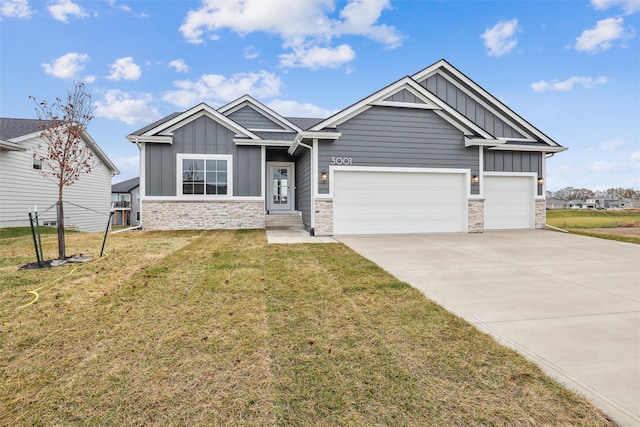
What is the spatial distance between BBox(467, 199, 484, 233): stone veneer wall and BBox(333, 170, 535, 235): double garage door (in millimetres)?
171

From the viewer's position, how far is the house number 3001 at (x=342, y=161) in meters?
9.89

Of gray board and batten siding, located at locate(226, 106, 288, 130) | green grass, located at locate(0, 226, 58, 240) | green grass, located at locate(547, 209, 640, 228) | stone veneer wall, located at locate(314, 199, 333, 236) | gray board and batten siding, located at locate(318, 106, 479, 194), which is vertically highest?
gray board and batten siding, located at locate(226, 106, 288, 130)

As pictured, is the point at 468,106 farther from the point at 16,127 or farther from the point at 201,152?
the point at 16,127

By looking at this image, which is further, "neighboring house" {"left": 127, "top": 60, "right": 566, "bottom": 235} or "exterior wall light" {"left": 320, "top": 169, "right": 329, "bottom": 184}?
"neighboring house" {"left": 127, "top": 60, "right": 566, "bottom": 235}

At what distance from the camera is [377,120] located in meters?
10.1

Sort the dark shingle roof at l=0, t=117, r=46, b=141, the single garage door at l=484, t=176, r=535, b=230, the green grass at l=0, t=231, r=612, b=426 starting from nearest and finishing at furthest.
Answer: the green grass at l=0, t=231, r=612, b=426, the single garage door at l=484, t=176, r=535, b=230, the dark shingle roof at l=0, t=117, r=46, b=141

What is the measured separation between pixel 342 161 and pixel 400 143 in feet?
6.97

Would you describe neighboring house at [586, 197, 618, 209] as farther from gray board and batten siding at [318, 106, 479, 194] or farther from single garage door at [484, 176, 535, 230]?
gray board and batten siding at [318, 106, 479, 194]

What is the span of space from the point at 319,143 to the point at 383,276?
19.8ft

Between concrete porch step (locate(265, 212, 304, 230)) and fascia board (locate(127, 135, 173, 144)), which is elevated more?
fascia board (locate(127, 135, 173, 144))

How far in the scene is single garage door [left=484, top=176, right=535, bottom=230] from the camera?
11992 mm

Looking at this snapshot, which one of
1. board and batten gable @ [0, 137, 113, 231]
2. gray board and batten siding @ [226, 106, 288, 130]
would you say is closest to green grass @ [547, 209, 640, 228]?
gray board and batten siding @ [226, 106, 288, 130]

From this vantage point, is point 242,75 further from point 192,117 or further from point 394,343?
point 394,343

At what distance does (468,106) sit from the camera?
1263 centimetres
